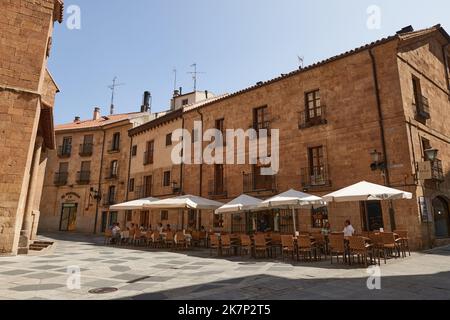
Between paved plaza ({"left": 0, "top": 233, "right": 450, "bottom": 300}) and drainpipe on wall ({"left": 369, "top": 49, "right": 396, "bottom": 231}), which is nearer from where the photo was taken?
paved plaza ({"left": 0, "top": 233, "right": 450, "bottom": 300})

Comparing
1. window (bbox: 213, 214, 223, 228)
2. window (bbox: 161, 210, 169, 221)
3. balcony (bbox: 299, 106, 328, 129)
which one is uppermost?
balcony (bbox: 299, 106, 328, 129)

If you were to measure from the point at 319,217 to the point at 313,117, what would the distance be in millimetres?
4916

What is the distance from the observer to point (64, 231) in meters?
29.7

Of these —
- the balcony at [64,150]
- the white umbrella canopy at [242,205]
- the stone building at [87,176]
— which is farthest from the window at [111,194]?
the white umbrella canopy at [242,205]

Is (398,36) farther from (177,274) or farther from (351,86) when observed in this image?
(177,274)

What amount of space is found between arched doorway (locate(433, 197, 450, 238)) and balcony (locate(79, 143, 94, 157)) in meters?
28.3

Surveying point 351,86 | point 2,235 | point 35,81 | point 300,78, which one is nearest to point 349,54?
point 351,86

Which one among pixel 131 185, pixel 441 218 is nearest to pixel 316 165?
pixel 441 218

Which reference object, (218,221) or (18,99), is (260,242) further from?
(18,99)

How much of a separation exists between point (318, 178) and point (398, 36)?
22.4 feet

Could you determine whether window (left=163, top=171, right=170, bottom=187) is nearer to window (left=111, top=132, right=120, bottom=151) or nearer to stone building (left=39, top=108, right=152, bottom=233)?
stone building (left=39, top=108, right=152, bottom=233)

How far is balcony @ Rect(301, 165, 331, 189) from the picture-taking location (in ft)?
46.2

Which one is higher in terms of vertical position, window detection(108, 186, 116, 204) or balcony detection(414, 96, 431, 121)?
balcony detection(414, 96, 431, 121)
